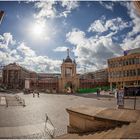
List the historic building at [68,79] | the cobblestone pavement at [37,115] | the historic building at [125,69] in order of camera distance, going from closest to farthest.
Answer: the cobblestone pavement at [37,115] → the historic building at [125,69] → the historic building at [68,79]

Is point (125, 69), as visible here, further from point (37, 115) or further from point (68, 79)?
point (37, 115)

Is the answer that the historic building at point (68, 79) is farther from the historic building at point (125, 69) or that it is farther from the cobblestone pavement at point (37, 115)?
the cobblestone pavement at point (37, 115)

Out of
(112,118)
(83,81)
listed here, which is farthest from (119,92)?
(83,81)

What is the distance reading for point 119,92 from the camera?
16.2 meters

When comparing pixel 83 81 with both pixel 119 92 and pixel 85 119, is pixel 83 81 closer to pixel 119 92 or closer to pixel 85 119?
pixel 119 92

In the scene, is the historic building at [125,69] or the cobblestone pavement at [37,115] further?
the historic building at [125,69]

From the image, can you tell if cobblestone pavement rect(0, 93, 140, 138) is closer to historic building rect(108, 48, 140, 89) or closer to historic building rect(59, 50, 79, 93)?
historic building rect(108, 48, 140, 89)

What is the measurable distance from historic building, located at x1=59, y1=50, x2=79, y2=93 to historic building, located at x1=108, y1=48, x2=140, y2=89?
17.9 meters

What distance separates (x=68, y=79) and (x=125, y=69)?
2559 centimetres

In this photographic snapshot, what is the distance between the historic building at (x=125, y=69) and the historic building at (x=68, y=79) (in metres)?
17.9

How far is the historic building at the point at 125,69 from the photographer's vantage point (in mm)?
56406

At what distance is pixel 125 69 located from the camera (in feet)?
194

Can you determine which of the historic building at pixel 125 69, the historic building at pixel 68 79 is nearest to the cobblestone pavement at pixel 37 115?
the historic building at pixel 125 69

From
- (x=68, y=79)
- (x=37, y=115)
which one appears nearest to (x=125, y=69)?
(x=68, y=79)
